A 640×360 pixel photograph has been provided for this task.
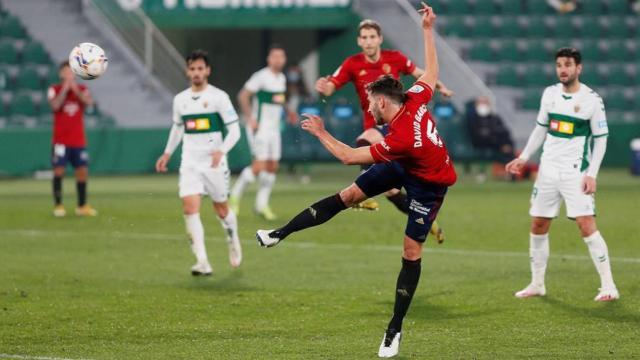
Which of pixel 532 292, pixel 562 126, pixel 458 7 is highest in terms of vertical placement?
pixel 458 7

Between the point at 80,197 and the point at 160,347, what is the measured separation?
10.5m

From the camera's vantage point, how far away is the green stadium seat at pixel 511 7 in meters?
34.1

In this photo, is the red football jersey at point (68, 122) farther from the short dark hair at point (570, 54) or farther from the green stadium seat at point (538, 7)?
the green stadium seat at point (538, 7)

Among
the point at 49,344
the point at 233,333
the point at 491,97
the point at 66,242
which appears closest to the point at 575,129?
the point at 233,333

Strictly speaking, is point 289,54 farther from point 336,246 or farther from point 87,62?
point 87,62

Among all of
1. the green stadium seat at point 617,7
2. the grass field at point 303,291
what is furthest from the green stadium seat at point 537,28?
the grass field at point 303,291

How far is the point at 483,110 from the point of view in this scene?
2797 centimetres

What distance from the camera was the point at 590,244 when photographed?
36.8 feet

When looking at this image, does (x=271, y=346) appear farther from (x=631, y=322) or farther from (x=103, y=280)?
(x=103, y=280)

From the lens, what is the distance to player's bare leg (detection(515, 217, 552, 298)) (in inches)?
446

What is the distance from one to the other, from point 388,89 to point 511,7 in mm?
26072

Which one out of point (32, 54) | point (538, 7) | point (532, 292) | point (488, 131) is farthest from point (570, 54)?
point (538, 7)

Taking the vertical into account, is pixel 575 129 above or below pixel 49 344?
above

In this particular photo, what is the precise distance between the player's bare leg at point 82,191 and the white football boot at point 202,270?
6.52m
